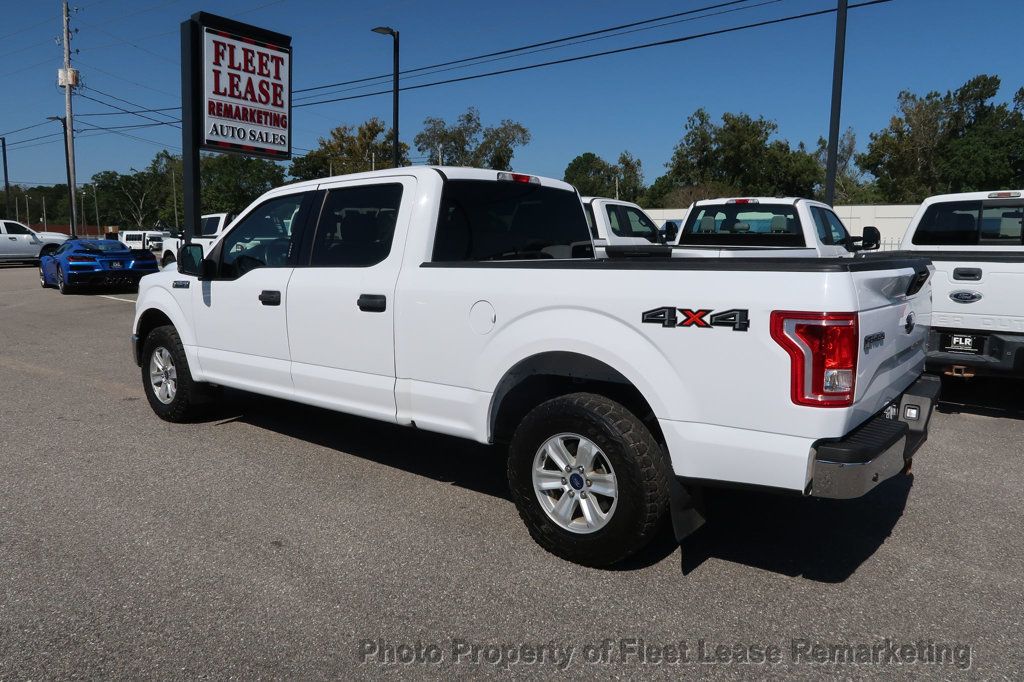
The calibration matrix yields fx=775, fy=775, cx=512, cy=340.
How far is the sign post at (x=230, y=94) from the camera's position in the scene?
39.7 ft

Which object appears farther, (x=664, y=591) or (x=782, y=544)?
(x=782, y=544)

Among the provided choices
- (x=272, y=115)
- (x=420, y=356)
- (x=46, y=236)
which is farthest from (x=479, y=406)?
(x=46, y=236)

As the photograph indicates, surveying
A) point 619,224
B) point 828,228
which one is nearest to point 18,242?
point 619,224

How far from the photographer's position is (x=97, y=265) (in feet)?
61.3

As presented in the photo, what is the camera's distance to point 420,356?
437 centimetres

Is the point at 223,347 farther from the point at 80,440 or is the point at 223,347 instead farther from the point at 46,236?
the point at 46,236

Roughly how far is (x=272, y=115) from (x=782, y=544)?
12312mm

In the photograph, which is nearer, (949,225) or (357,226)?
(357,226)

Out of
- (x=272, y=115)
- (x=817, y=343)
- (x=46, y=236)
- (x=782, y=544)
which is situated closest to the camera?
(x=817, y=343)

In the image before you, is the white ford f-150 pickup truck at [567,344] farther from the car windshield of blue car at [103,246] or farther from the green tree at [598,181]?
the green tree at [598,181]

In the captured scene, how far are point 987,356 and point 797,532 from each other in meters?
2.88

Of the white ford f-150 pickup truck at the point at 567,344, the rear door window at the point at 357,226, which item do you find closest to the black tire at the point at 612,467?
the white ford f-150 pickup truck at the point at 567,344

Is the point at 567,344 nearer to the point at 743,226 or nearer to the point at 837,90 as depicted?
the point at 743,226

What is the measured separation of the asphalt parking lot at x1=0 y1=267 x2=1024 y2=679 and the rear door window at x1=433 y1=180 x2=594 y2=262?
4.98ft
